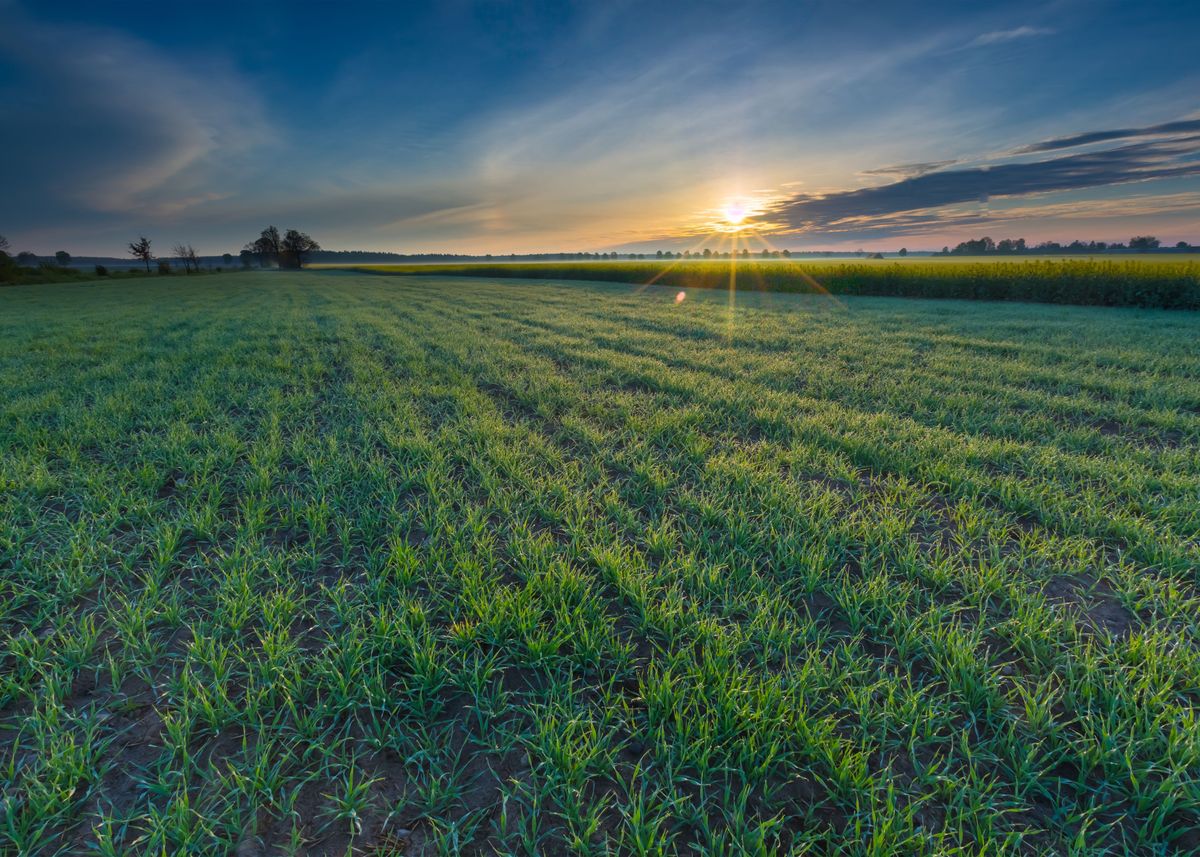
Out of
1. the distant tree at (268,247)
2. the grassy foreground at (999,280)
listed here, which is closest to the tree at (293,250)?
the distant tree at (268,247)

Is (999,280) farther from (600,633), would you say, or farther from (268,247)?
(268,247)

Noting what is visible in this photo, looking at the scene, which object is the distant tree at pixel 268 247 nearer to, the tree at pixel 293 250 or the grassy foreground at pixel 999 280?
the tree at pixel 293 250

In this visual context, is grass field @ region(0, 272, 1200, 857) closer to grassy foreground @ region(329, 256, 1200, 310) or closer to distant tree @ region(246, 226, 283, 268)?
grassy foreground @ region(329, 256, 1200, 310)

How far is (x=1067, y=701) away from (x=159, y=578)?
14.7ft

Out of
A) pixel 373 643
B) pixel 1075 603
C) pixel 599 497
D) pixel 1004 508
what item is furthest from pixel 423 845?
pixel 1004 508

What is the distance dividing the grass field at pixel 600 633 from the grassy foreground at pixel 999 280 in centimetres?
1872

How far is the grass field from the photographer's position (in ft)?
5.32

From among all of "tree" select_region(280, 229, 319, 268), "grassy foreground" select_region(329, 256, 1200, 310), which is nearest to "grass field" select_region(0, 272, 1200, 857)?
"grassy foreground" select_region(329, 256, 1200, 310)

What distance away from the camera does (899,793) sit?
1.68m

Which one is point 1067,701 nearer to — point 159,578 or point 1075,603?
point 1075,603

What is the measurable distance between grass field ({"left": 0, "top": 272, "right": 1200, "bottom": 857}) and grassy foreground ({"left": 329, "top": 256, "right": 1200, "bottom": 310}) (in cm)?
1872

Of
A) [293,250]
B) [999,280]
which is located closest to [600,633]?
[999,280]

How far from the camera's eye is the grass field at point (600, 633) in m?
1.62

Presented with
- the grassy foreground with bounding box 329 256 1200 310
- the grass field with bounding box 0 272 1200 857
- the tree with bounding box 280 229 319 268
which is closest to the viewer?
the grass field with bounding box 0 272 1200 857
